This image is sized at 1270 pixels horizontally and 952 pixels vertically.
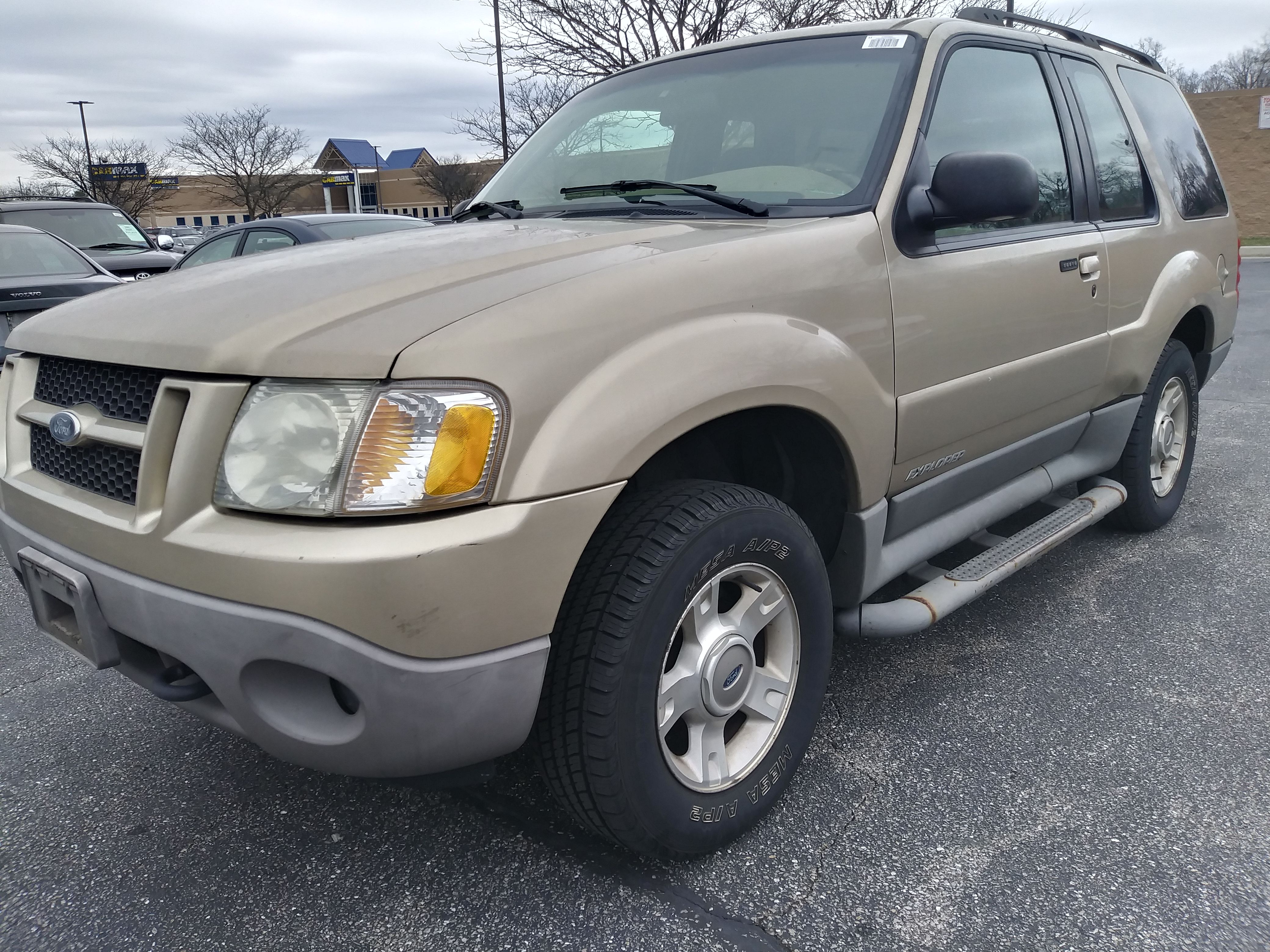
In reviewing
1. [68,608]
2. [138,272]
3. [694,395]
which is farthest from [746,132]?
[138,272]

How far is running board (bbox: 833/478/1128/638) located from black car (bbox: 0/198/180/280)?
31.3 ft

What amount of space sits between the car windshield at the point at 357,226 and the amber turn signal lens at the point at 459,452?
6.43 metres

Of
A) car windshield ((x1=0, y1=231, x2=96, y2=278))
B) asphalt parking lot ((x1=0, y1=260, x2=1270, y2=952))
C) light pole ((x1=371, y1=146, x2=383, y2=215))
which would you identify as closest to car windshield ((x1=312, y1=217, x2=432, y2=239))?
car windshield ((x1=0, y1=231, x2=96, y2=278))

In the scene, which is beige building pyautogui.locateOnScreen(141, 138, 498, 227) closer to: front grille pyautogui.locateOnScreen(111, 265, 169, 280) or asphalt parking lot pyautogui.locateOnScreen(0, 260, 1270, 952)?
front grille pyautogui.locateOnScreen(111, 265, 169, 280)

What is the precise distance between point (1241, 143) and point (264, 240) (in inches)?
1083

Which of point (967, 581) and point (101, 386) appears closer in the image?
point (101, 386)

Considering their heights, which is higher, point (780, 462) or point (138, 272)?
point (138, 272)

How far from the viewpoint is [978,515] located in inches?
112

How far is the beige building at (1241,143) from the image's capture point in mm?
25641

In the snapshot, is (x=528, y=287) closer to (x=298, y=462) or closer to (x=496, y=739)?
(x=298, y=462)

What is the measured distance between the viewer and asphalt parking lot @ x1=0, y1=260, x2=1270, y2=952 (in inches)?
74.2

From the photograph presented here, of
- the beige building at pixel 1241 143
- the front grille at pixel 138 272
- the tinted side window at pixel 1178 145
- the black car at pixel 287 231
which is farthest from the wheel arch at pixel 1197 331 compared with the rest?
the beige building at pixel 1241 143

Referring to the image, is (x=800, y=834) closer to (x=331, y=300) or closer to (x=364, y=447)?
(x=364, y=447)

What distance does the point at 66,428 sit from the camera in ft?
6.30
